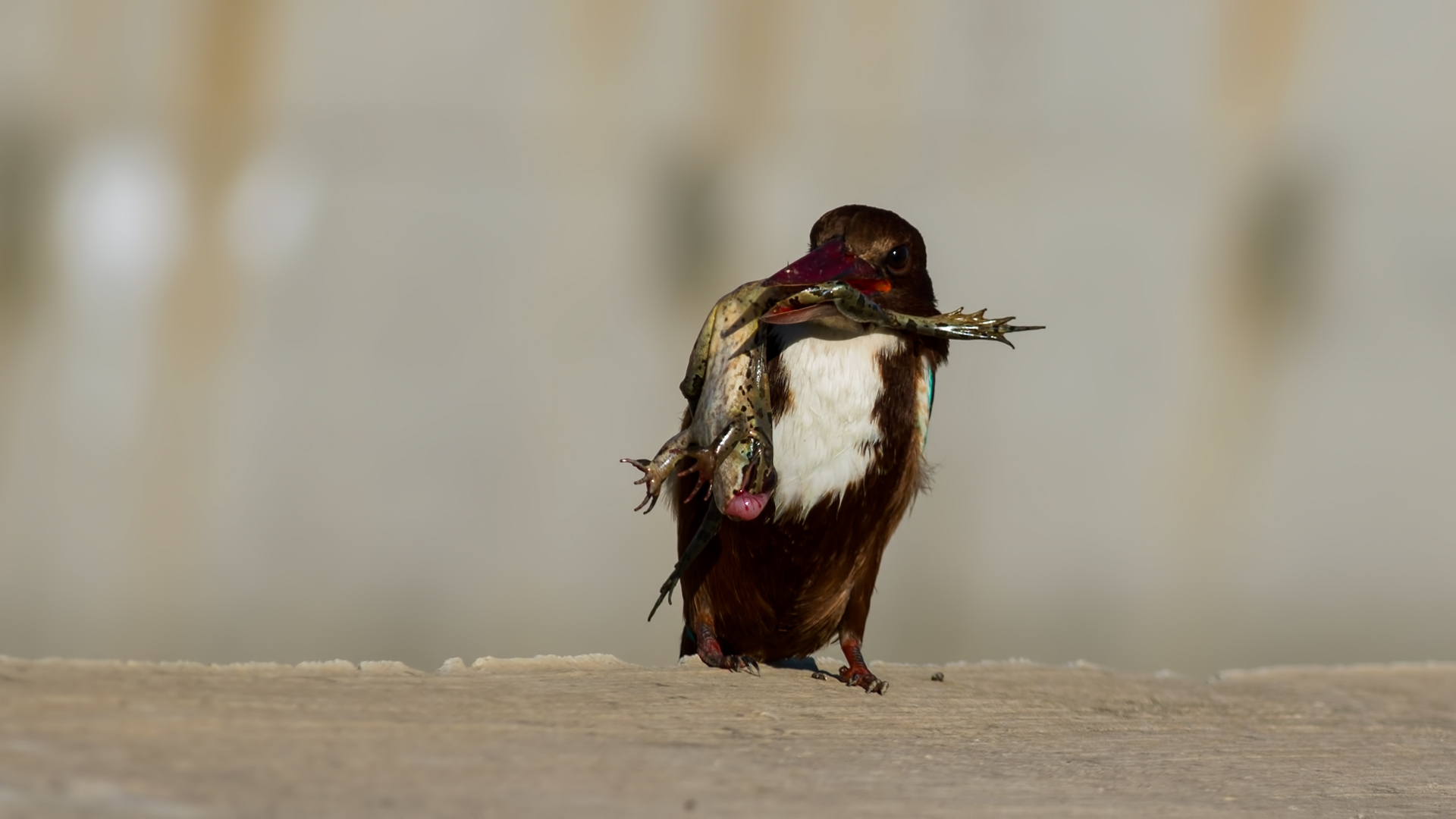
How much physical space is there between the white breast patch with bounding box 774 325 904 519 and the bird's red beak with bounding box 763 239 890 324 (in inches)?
4.9

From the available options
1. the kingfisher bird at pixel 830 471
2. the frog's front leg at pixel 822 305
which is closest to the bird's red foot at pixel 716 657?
the kingfisher bird at pixel 830 471

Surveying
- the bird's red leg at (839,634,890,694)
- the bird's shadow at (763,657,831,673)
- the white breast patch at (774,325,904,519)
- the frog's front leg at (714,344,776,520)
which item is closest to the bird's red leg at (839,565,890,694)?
the bird's red leg at (839,634,890,694)

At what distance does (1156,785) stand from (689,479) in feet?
4.53

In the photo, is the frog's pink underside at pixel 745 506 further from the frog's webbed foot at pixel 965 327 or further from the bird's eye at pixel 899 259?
the bird's eye at pixel 899 259

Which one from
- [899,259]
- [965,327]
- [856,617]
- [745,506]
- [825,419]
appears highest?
[899,259]

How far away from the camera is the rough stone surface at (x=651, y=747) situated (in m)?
2.05

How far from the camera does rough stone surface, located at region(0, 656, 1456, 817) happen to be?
6.73 ft

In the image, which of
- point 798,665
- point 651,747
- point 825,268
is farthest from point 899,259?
point 651,747

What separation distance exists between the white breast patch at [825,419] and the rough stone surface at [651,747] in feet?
1.46

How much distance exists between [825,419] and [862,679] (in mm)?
577

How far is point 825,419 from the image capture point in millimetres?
3555

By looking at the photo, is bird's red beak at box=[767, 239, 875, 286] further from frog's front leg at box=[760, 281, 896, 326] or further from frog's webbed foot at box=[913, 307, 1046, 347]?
frog's webbed foot at box=[913, 307, 1046, 347]

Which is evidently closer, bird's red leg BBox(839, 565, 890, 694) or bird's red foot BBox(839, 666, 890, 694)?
bird's red foot BBox(839, 666, 890, 694)

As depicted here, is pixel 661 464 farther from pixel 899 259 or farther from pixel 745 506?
pixel 899 259
